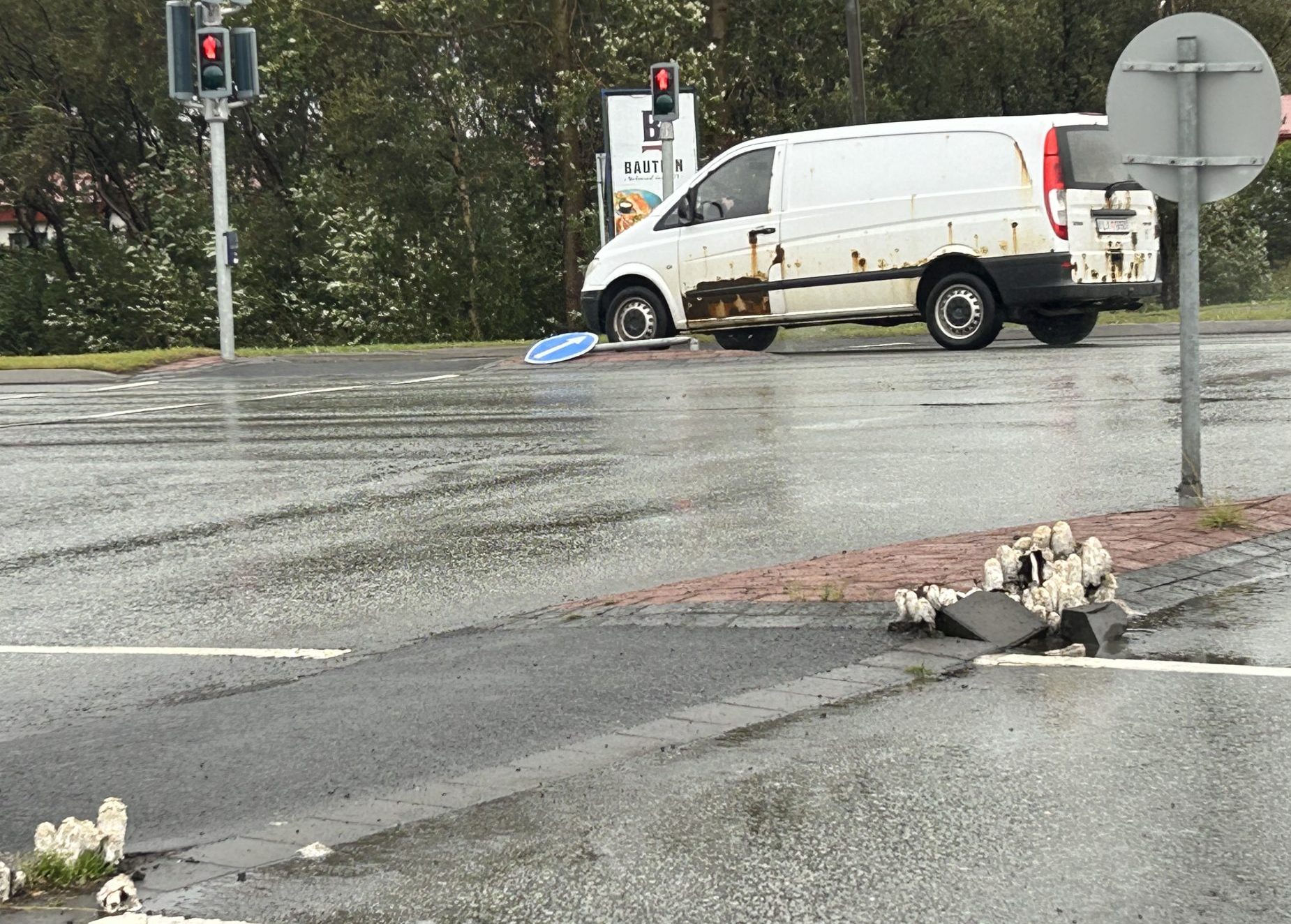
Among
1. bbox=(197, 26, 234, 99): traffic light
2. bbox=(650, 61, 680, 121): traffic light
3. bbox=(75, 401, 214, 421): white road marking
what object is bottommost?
bbox=(75, 401, 214, 421): white road marking

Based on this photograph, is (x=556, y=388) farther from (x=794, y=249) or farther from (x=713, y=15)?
(x=713, y=15)

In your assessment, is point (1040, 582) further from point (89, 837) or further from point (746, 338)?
point (746, 338)

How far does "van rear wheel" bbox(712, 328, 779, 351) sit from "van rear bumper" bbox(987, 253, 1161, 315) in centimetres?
378

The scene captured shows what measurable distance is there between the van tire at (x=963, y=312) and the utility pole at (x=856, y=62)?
1208cm

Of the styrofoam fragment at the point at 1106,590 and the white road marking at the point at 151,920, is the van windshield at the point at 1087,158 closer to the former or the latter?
the styrofoam fragment at the point at 1106,590

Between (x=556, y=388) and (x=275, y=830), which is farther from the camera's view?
(x=556, y=388)

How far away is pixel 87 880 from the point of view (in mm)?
4027

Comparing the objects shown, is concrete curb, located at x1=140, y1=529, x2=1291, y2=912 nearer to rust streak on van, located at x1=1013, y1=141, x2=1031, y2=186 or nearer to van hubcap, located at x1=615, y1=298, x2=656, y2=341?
rust streak on van, located at x1=1013, y1=141, x2=1031, y2=186

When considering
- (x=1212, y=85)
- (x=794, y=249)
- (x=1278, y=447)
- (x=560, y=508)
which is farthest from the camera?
(x=794, y=249)

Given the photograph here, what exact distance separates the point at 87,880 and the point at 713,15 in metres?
35.0

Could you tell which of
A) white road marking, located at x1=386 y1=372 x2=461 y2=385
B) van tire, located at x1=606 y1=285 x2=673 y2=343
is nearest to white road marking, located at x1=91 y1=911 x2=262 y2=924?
white road marking, located at x1=386 y1=372 x2=461 y2=385

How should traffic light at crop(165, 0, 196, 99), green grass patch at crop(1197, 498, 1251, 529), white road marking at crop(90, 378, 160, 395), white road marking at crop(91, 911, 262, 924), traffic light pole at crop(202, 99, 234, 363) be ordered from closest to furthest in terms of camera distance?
1. white road marking at crop(91, 911, 262, 924)
2. green grass patch at crop(1197, 498, 1251, 529)
3. white road marking at crop(90, 378, 160, 395)
4. traffic light at crop(165, 0, 196, 99)
5. traffic light pole at crop(202, 99, 234, 363)

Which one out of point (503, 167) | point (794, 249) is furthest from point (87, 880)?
point (503, 167)

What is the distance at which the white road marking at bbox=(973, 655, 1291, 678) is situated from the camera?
555 centimetres
